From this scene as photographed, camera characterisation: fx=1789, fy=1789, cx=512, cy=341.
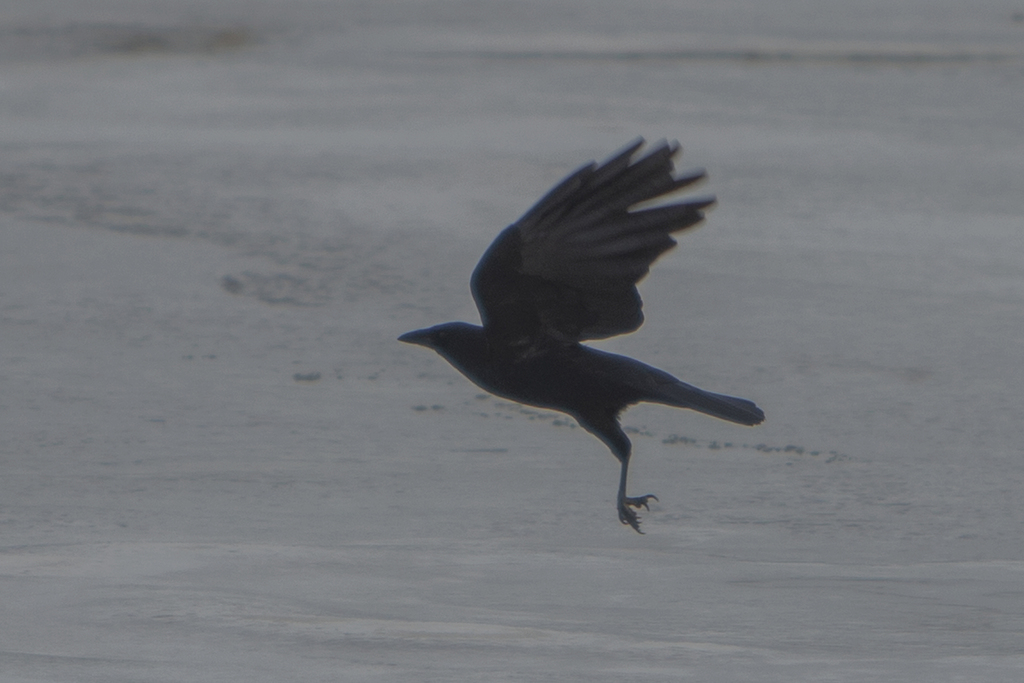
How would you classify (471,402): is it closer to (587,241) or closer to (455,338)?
(455,338)

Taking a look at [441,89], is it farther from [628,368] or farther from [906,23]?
[628,368]

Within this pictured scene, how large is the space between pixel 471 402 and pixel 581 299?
1601mm

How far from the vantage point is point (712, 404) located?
4188 millimetres

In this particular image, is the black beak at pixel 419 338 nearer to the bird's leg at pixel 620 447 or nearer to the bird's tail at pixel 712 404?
the bird's leg at pixel 620 447

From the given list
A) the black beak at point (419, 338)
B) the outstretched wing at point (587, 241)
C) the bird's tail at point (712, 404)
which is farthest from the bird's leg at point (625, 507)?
the black beak at point (419, 338)

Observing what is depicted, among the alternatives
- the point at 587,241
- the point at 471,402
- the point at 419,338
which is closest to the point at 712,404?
the point at 587,241

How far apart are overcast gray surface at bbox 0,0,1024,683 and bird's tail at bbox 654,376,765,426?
1.17 ft

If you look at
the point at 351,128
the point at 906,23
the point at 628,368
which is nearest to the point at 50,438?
the point at 628,368

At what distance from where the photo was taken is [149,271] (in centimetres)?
733

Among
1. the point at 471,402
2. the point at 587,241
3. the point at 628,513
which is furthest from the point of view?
the point at 471,402

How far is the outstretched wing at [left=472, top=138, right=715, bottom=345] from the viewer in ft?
13.2

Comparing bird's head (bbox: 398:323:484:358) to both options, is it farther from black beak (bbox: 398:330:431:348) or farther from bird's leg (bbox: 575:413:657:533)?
bird's leg (bbox: 575:413:657:533)

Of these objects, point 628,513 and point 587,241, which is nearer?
point 587,241

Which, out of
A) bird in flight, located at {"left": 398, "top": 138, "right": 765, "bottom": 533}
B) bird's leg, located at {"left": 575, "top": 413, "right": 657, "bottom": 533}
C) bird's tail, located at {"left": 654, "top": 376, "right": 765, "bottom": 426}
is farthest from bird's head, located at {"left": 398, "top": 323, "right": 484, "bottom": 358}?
bird's tail, located at {"left": 654, "top": 376, "right": 765, "bottom": 426}
